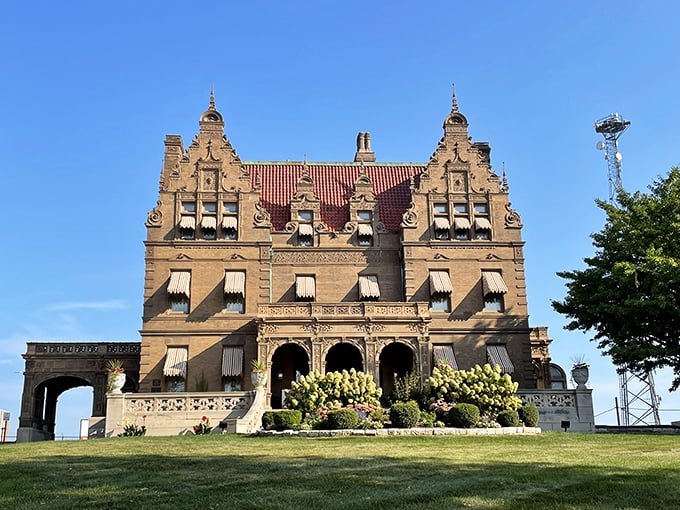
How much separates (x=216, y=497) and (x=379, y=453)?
25.6ft

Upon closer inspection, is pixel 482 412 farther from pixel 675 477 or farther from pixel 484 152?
pixel 484 152

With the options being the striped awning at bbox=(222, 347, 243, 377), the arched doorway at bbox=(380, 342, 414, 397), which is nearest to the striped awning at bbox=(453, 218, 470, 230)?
the arched doorway at bbox=(380, 342, 414, 397)

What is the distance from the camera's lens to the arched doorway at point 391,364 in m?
42.9

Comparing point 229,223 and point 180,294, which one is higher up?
point 229,223

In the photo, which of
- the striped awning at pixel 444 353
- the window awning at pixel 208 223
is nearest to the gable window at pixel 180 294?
the window awning at pixel 208 223

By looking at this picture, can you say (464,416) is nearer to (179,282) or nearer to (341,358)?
(341,358)

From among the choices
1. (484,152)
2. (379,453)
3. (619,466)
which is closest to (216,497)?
(379,453)

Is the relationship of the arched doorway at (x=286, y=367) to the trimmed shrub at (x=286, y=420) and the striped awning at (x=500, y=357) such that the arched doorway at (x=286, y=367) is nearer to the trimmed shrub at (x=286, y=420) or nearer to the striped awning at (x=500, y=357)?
the striped awning at (x=500, y=357)

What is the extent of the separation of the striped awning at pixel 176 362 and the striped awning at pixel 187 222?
24.5 ft

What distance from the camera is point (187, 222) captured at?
4488 cm

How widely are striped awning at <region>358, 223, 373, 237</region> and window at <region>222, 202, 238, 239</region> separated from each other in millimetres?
7836

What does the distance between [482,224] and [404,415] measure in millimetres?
19795

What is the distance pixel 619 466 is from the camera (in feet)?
59.3

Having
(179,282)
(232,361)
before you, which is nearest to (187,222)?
(179,282)
